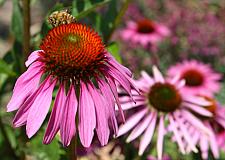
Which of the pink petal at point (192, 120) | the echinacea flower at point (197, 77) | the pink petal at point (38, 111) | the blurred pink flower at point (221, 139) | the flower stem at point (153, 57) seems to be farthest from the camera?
the flower stem at point (153, 57)

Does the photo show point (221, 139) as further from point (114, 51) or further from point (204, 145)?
point (114, 51)

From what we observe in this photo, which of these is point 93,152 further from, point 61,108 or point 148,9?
point 148,9

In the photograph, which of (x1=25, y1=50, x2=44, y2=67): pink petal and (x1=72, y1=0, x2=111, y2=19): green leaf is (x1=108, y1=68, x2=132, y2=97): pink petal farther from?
(x1=72, y1=0, x2=111, y2=19): green leaf

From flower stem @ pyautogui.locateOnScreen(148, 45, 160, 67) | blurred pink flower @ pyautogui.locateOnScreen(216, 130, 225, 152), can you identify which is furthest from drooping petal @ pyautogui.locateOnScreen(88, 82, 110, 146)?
flower stem @ pyautogui.locateOnScreen(148, 45, 160, 67)

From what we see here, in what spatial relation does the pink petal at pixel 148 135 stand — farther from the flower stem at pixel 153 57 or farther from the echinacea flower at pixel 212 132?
the flower stem at pixel 153 57

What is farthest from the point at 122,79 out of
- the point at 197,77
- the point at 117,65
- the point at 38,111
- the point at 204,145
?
the point at 197,77

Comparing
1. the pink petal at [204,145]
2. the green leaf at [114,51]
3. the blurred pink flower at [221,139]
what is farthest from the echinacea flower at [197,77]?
the green leaf at [114,51]

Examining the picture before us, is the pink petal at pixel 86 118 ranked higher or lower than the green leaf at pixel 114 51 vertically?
higher
